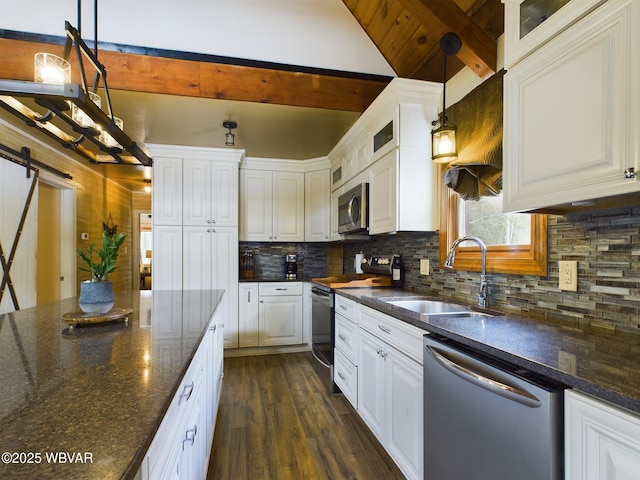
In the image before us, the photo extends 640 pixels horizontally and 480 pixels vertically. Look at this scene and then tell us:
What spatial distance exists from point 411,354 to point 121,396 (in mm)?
1188

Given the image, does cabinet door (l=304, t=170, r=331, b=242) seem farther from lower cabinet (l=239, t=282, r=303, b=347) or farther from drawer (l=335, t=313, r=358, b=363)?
drawer (l=335, t=313, r=358, b=363)

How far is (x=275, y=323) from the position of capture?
372cm

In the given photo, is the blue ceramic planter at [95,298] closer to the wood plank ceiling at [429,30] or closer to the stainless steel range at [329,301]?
the stainless steel range at [329,301]

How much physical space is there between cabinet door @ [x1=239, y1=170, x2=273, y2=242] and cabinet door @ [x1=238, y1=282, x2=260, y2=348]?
65 centimetres

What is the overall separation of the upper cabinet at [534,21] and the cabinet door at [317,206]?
278 cm

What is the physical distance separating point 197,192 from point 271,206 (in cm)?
88

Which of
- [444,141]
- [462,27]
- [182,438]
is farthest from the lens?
[444,141]

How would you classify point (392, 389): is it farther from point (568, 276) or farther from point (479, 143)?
point (479, 143)

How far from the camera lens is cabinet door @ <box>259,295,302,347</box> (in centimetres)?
370

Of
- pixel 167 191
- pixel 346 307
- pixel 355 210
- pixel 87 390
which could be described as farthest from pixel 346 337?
pixel 167 191

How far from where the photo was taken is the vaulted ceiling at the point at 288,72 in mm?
1719

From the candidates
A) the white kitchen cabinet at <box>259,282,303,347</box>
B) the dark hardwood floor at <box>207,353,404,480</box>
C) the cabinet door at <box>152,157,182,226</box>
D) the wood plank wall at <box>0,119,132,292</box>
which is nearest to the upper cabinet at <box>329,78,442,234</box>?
the dark hardwood floor at <box>207,353,404,480</box>

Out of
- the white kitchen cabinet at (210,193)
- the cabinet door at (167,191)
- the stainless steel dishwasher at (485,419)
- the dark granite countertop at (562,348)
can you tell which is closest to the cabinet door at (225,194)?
the white kitchen cabinet at (210,193)

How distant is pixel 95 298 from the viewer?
1381 millimetres
